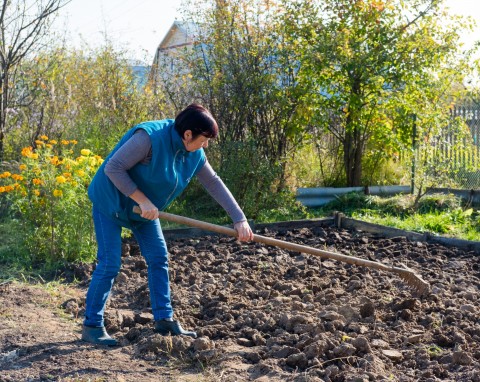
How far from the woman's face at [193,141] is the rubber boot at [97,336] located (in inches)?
→ 51.5

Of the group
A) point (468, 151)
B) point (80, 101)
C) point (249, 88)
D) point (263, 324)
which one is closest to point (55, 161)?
point (263, 324)

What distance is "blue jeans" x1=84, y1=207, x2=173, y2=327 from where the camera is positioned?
184 inches

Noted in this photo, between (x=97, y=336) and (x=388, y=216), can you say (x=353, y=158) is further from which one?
(x=97, y=336)

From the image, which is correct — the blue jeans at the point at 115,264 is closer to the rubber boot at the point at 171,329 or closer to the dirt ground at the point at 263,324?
the rubber boot at the point at 171,329

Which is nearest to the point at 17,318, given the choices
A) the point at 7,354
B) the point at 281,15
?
the point at 7,354

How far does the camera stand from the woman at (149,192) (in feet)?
14.5

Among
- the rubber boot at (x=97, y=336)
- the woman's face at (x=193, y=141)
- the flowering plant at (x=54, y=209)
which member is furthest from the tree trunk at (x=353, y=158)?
the rubber boot at (x=97, y=336)

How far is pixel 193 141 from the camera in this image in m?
4.46

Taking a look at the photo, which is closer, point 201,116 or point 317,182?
point 201,116

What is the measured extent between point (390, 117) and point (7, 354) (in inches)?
340

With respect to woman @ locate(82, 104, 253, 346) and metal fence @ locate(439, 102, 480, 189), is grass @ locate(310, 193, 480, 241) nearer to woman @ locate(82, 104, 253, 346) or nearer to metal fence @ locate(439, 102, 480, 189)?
metal fence @ locate(439, 102, 480, 189)

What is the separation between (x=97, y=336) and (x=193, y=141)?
1.40 m

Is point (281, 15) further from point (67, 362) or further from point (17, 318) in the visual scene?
point (67, 362)

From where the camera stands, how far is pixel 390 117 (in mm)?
11883
